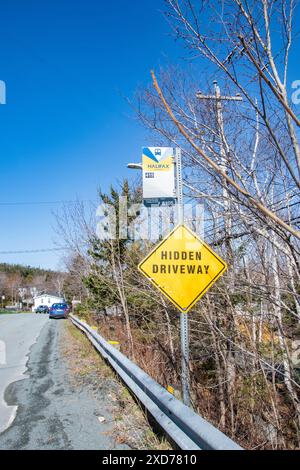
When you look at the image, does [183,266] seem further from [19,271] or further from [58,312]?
[19,271]

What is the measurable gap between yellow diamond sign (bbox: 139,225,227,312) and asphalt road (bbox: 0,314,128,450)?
1840 mm

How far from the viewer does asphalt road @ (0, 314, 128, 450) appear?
11.7 ft

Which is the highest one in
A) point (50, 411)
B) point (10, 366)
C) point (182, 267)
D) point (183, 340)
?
point (182, 267)

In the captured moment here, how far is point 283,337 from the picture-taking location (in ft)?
15.4

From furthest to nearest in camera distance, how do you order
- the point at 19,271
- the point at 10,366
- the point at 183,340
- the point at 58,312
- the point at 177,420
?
A: 1. the point at 19,271
2. the point at 58,312
3. the point at 10,366
4. the point at 183,340
5. the point at 177,420

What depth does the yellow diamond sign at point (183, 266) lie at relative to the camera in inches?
178

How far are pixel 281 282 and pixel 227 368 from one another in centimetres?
233

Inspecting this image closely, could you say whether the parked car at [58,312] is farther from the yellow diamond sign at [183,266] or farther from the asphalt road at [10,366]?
the yellow diamond sign at [183,266]

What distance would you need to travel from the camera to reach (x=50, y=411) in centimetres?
461

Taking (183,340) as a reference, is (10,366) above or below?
below

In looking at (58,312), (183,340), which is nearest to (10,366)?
(183,340)

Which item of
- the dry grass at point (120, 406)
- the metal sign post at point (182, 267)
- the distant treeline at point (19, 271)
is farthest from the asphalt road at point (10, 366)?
the distant treeline at point (19, 271)

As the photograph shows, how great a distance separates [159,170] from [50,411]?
3.76 m
